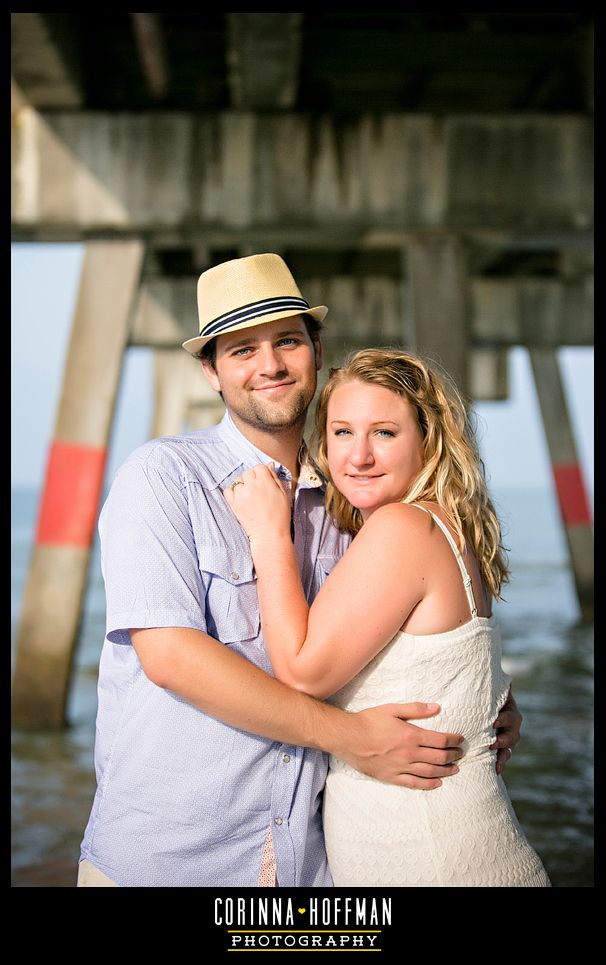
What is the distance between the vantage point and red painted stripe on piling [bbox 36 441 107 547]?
8.41 meters

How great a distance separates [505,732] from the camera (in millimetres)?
2838

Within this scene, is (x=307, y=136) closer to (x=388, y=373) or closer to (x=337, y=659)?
(x=388, y=373)

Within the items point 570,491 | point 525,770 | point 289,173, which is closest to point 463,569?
point 525,770

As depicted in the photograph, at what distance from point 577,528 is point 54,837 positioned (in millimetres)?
12184

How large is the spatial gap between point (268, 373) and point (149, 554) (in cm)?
61

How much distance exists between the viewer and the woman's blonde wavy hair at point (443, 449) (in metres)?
2.72

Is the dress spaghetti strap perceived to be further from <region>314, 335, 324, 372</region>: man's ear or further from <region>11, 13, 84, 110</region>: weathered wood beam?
<region>11, 13, 84, 110</region>: weathered wood beam

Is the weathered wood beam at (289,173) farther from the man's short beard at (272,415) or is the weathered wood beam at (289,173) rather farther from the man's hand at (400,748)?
the man's hand at (400,748)

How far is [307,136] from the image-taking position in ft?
24.7

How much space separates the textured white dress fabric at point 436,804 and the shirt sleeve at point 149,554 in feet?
1.55

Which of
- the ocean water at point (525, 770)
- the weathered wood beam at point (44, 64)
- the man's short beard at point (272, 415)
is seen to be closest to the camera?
the man's short beard at point (272, 415)

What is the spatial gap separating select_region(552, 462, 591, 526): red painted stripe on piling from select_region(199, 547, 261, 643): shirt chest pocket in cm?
1467

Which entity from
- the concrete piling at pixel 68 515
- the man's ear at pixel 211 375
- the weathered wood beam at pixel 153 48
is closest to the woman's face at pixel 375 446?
the man's ear at pixel 211 375

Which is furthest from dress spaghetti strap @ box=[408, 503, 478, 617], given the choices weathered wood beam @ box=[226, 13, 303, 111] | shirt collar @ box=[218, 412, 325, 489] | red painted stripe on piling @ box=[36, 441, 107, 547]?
red painted stripe on piling @ box=[36, 441, 107, 547]
